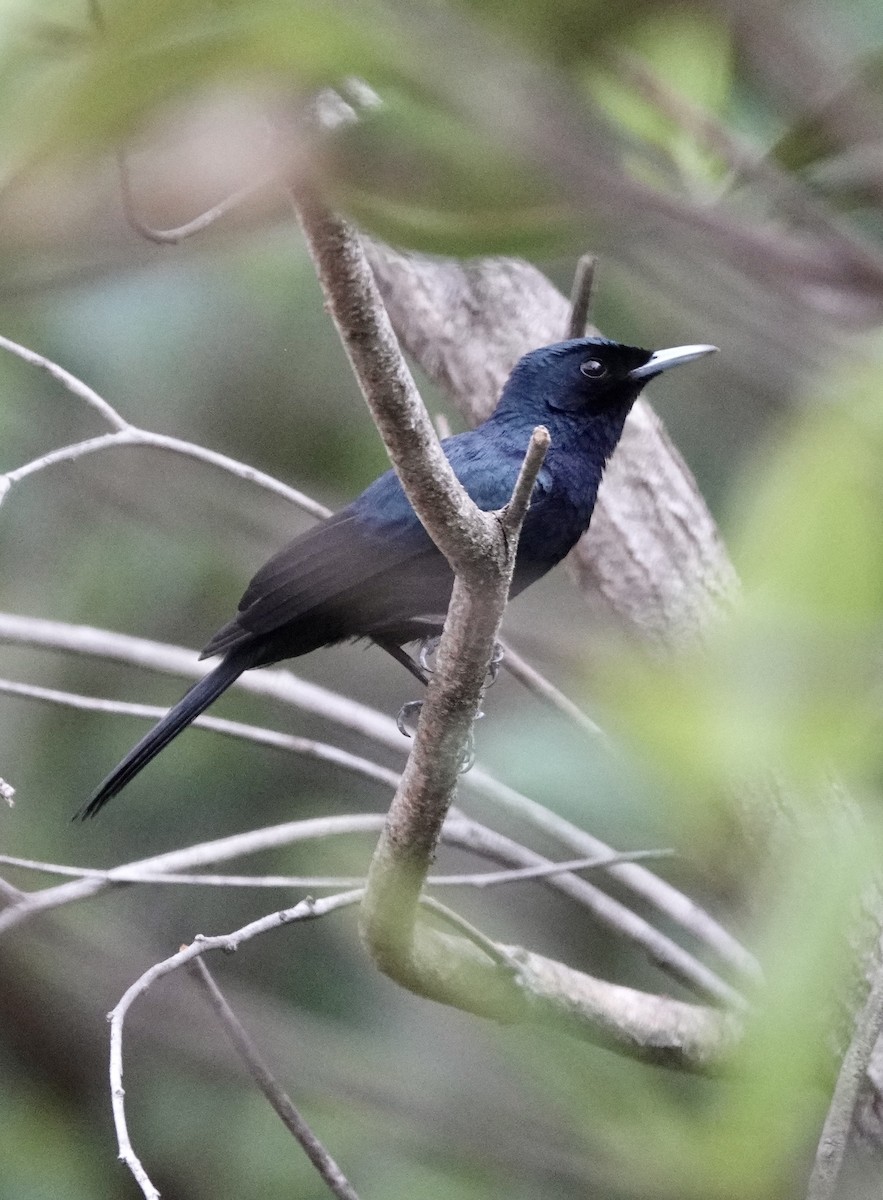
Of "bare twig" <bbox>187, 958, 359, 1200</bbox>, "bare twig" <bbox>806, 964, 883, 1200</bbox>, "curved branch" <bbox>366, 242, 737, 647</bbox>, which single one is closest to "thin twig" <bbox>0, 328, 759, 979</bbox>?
"curved branch" <bbox>366, 242, 737, 647</bbox>

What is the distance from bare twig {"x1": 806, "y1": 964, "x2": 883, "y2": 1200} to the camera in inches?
51.6

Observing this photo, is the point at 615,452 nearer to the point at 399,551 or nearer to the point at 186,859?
the point at 399,551

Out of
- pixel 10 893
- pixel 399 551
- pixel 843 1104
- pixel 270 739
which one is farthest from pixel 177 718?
pixel 843 1104

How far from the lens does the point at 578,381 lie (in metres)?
4.10

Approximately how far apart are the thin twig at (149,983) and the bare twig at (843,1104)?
915 millimetres

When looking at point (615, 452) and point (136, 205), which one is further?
point (615, 452)

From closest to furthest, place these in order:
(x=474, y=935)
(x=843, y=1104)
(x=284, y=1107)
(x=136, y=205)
A: 1. (x=136, y=205)
2. (x=843, y=1104)
3. (x=284, y=1107)
4. (x=474, y=935)

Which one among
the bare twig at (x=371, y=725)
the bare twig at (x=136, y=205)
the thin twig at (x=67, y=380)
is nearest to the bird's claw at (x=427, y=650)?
the bare twig at (x=371, y=725)

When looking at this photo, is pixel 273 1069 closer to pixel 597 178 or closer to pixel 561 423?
pixel 561 423

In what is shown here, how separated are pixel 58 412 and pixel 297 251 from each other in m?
1.11

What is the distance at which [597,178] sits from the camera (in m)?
0.50

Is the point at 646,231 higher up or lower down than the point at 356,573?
lower down

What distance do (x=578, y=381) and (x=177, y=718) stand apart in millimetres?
1433

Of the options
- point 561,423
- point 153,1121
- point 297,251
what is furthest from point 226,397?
point 153,1121
